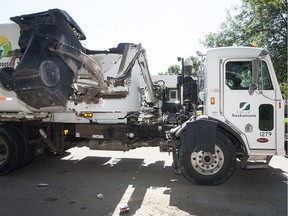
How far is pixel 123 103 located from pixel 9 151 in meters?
2.72

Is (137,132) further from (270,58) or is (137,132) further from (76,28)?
(270,58)

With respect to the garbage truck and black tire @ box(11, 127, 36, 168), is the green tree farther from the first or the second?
black tire @ box(11, 127, 36, 168)

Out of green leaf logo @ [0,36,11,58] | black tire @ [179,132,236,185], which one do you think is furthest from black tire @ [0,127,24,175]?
black tire @ [179,132,236,185]

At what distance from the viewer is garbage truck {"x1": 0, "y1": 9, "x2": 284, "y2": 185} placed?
5207 millimetres

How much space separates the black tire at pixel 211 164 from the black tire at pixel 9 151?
3.66 meters

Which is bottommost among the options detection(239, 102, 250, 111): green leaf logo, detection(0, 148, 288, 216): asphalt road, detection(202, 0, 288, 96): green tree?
detection(0, 148, 288, 216): asphalt road

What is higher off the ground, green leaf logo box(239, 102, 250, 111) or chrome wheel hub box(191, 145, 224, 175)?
green leaf logo box(239, 102, 250, 111)

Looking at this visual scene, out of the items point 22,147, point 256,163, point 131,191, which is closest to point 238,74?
point 256,163

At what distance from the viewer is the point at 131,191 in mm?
5734

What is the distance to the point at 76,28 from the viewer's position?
593cm

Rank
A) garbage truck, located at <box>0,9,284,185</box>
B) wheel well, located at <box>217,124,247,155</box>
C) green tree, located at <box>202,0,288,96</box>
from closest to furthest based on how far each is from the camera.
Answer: garbage truck, located at <box>0,9,284,185</box> < wheel well, located at <box>217,124,247,155</box> < green tree, located at <box>202,0,288,96</box>

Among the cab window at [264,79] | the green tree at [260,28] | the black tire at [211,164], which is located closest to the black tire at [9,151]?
the black tire at [211,164]

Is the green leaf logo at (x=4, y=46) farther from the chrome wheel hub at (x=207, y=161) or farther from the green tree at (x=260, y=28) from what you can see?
the green tree at (x=260, y=28)

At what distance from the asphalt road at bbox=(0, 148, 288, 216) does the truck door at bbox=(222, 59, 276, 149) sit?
101 cm
